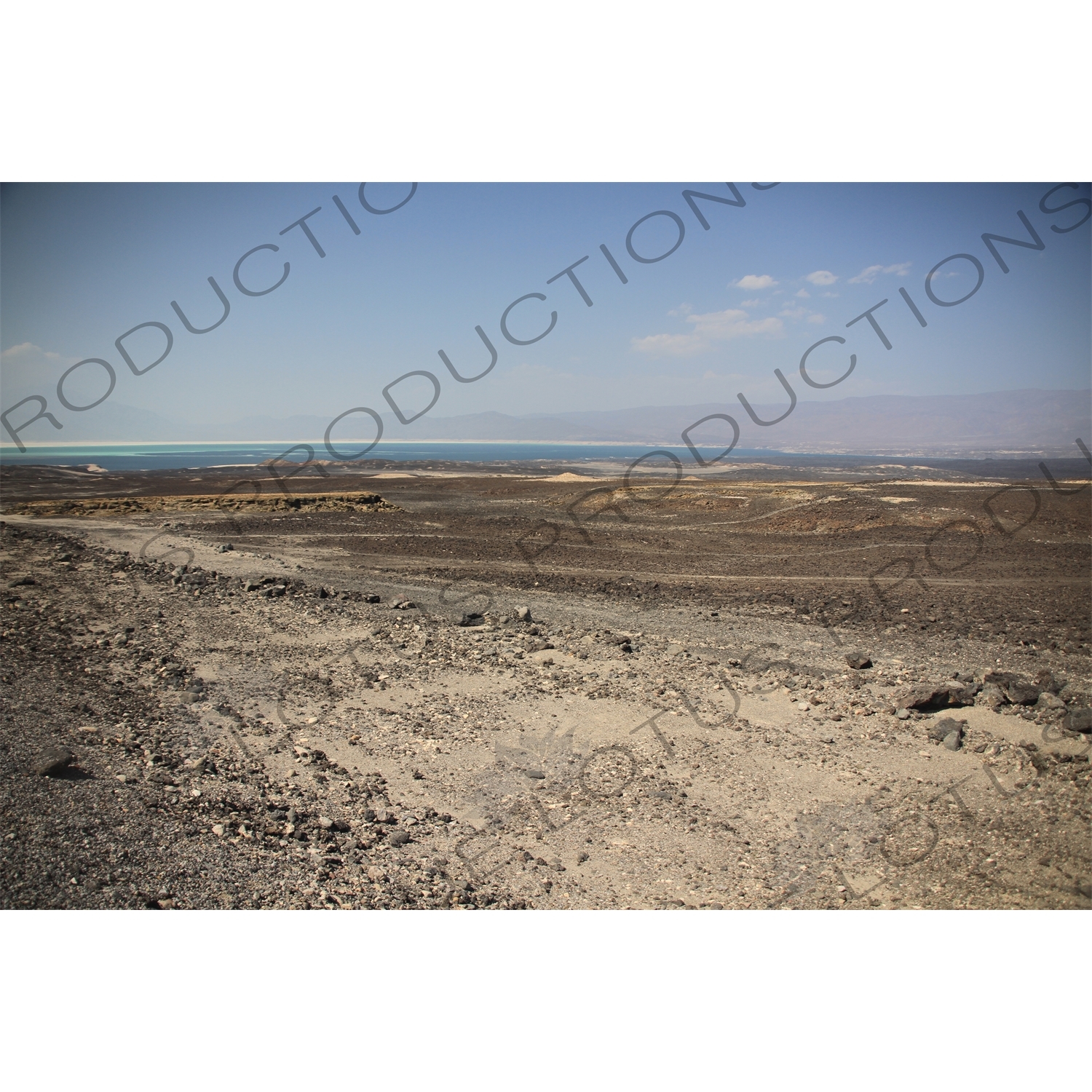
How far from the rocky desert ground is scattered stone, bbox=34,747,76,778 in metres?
0.04

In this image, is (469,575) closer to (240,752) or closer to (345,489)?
(240,752)

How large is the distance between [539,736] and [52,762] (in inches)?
141

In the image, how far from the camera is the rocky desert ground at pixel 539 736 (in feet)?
12.0

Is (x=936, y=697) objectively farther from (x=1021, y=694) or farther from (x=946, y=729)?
(x=1021, y=694)

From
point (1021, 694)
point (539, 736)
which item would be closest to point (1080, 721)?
point (1021, 694)

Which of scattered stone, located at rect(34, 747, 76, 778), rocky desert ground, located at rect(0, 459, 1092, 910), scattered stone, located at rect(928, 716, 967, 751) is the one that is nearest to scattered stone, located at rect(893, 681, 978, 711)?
rocky desert ground, located at rect(0, 459, 1092, 910)

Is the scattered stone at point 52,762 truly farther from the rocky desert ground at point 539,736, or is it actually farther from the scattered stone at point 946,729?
the scattered stone at point 946,729

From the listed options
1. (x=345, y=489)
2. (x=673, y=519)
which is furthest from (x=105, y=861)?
(x=345, y=489)

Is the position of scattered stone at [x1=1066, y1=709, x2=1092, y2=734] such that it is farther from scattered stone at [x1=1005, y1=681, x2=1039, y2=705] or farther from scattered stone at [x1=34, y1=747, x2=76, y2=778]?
scattered stone at [x1=34, y1=747, x2=76, y2=778]

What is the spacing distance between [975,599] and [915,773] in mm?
7106

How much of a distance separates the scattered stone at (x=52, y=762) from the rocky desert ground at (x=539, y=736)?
0.04m

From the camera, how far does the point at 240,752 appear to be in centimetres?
514

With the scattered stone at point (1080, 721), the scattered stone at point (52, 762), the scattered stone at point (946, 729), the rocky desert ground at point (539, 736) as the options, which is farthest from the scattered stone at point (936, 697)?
the scattered stone at point (52, 762)

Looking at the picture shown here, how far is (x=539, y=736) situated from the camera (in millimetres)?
5637
